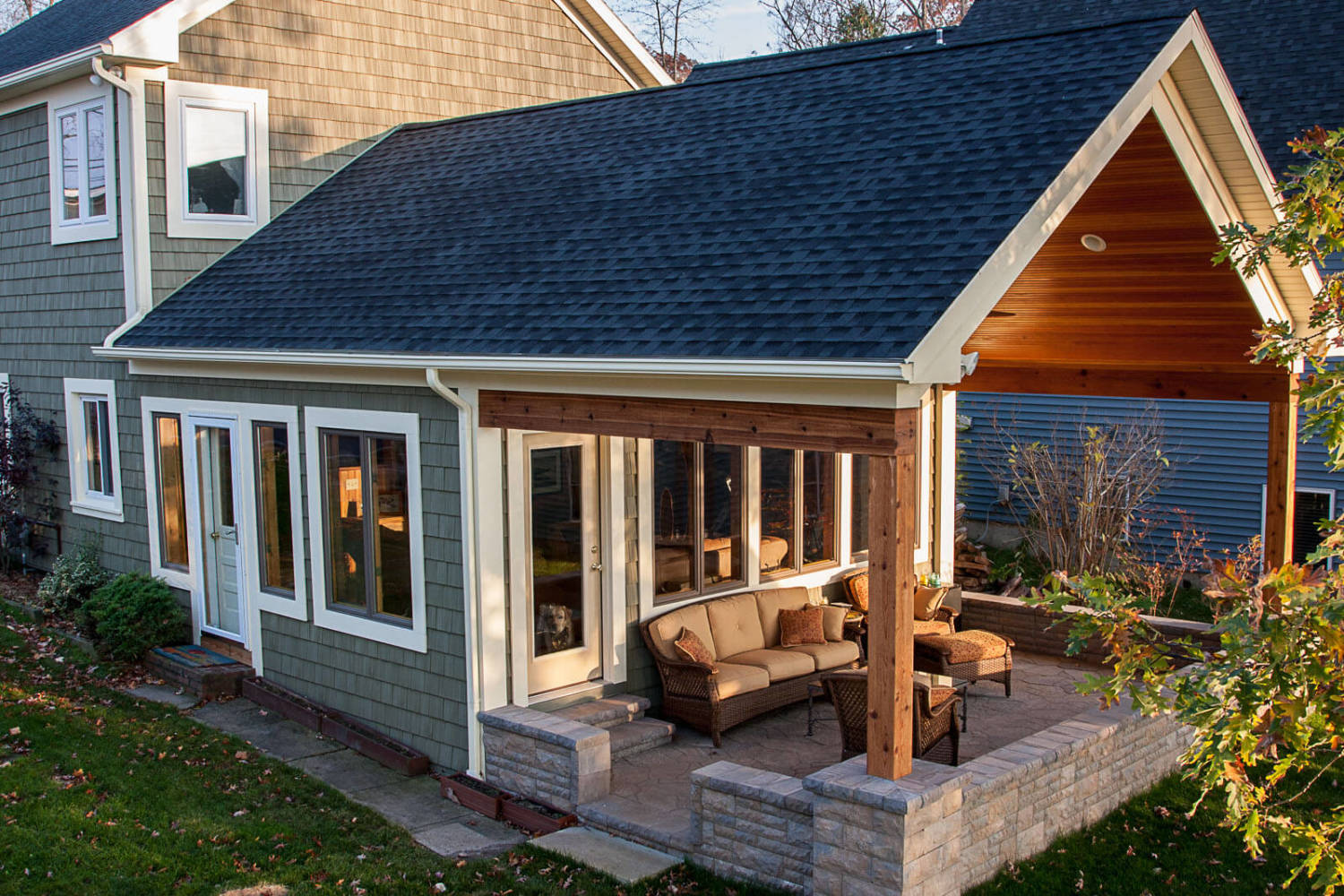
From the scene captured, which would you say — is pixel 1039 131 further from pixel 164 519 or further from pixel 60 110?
pixel 60 110

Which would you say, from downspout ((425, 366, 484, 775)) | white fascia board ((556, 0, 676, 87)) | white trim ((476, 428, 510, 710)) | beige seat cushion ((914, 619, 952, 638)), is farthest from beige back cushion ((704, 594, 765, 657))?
white fascia board ((556, 0, 676, 87))

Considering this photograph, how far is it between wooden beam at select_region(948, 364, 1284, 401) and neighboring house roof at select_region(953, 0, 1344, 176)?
5244 millimetres

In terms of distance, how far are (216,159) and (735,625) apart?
7.03 m

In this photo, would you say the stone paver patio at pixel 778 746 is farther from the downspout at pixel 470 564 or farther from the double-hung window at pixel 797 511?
the double-hung window at pixel 797 511

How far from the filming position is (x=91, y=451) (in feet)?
43.8

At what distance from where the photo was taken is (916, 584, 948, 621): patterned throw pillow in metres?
11.4

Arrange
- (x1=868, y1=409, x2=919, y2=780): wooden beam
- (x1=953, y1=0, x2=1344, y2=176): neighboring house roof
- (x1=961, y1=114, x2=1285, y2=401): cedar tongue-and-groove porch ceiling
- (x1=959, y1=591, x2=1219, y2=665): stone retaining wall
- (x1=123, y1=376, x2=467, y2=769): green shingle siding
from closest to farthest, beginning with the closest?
(x1=868, y1=409, x2=919, y2=780): wooden beam → (x1=961, y1=114, x2=1285, y2=401): cedar tongue-and-groove porch ceiling → (x1=123, y1=376, x2=467, y2=769): green shingle siding → (x1=959, y1=591, x2=1219, y2=665): stone retaining wall → (x1=953, y1=0, x2=1344, y2=176): neighboring house roof

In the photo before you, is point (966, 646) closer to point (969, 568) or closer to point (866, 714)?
point (866, 714)

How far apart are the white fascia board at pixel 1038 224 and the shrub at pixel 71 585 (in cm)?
939

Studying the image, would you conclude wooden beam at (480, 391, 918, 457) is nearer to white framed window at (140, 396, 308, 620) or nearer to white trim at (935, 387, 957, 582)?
white framed window at (140, 396, 308, 620)

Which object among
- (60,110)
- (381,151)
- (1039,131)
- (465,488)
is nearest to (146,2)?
(60,110)

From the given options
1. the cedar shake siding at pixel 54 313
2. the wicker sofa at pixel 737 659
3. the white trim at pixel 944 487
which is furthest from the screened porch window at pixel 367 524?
the white trim at pixel 944 487

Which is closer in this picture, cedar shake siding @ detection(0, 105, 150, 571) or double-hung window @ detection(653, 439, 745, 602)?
double-hung window @ detection(653, 439, 745, 602)

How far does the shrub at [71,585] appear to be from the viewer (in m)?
12.2
